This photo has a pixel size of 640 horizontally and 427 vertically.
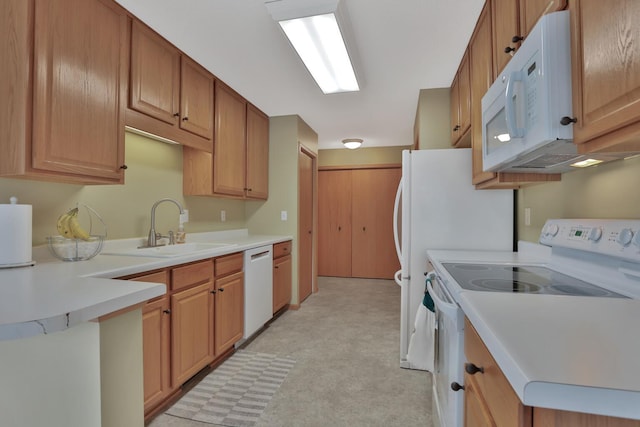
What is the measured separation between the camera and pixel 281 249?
3.32 metres

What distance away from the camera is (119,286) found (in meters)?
1.05

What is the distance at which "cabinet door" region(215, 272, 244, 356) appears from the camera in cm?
220

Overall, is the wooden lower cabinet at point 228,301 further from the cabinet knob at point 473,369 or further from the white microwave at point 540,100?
the white microwave at point 540,100

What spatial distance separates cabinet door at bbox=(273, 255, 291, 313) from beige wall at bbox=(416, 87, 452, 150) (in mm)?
1916

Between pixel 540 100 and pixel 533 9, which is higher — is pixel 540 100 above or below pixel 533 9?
below

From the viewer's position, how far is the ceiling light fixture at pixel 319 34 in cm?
165

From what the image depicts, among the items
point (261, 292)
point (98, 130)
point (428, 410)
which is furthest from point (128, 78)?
point (428, 410)

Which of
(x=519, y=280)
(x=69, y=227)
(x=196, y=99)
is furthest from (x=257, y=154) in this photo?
(x=519, y=280)

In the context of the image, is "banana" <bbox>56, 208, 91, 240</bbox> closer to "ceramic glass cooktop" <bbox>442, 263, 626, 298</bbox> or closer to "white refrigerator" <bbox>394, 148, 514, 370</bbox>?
"ceramic glass cooktop" <bbox>442, 263, 626, 298</bbox>

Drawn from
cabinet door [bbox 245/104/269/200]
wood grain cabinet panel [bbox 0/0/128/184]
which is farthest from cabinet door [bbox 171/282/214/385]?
cabinet door [bbox 245/104/269/200]

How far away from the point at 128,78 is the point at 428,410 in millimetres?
2615

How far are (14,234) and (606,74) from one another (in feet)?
7.13

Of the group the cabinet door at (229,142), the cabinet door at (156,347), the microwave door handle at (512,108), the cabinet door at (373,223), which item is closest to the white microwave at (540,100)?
the microwave door handle at (512,108)

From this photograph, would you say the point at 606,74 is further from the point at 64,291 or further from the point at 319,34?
the point at 64,291
